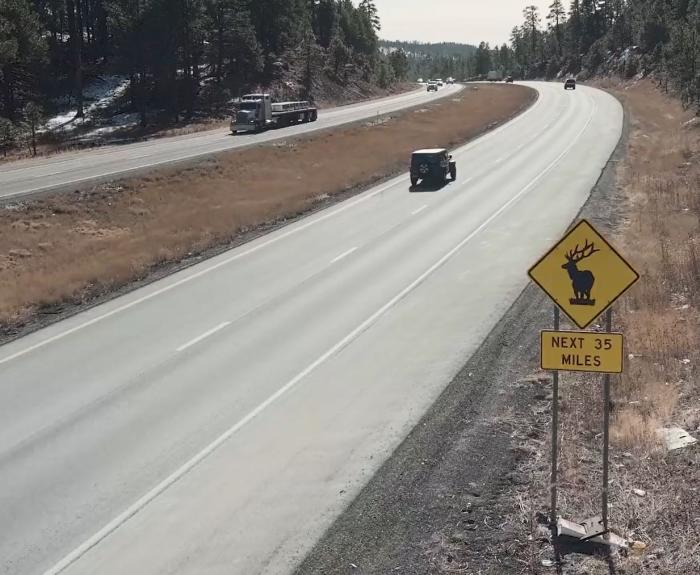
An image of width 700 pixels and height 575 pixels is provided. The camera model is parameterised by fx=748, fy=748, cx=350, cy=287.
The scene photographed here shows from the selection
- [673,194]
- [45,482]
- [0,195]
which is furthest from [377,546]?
[0,195]

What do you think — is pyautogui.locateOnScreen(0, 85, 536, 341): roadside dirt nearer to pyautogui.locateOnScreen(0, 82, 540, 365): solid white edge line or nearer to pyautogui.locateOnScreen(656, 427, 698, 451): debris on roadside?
pyautogui.locateOnScreen(0, 82, 540, 365): solid white edge line

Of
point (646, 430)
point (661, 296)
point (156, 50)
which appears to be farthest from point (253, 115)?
point (646, 430)

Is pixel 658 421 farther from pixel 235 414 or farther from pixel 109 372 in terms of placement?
pixel 109 372

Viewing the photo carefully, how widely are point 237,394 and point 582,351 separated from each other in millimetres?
7056

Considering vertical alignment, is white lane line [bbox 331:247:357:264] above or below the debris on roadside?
below

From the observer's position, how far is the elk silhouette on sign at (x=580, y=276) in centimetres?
749

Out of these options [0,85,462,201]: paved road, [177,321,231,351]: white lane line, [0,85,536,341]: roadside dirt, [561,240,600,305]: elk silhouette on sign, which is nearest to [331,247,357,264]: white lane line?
[0,85,536,341]: roadside dirt

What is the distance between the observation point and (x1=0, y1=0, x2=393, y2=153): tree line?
6669cm

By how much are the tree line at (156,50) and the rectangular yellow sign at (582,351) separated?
5711 centimetres

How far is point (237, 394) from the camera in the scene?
42.9 ft

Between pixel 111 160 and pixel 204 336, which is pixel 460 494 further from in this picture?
pixel 111 160

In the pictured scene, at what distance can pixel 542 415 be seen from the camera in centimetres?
1127

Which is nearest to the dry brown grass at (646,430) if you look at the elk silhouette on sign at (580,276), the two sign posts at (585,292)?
the two sign posts at (585,292)

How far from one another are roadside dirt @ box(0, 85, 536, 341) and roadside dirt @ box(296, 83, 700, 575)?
37.2 ft
